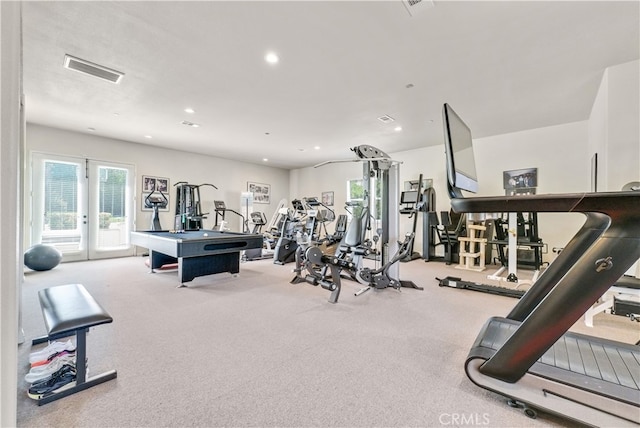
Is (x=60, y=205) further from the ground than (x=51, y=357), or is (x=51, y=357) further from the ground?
(x=60, y=205)

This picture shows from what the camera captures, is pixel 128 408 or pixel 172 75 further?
pixel 172 75

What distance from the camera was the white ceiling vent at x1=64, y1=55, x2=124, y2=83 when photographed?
10.3ft

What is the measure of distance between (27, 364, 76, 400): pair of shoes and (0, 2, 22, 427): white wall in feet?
3.33

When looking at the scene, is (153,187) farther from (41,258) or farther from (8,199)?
(8,199)

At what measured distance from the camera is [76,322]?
60.8 inches

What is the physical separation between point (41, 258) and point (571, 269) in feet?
23.8

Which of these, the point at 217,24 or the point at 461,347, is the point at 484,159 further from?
the point at 217,24

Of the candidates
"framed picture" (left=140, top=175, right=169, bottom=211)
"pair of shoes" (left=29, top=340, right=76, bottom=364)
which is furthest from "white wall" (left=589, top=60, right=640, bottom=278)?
"framed picture" (left=140, top=175, right=169, bottom=211)

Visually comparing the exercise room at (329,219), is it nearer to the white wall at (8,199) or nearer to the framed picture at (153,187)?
the white wall at (8,199)

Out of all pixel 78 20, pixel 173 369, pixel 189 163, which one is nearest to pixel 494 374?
pixel 173 369

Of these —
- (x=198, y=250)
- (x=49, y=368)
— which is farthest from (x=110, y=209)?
(x=49, y=368)

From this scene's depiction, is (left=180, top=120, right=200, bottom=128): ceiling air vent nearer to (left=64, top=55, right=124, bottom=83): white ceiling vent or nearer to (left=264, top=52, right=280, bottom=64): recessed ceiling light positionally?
(left=64, top=55, right=124, bottom=83): white ceiling vent

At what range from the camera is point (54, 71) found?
3.38 meters

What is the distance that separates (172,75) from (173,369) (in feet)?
11.4
